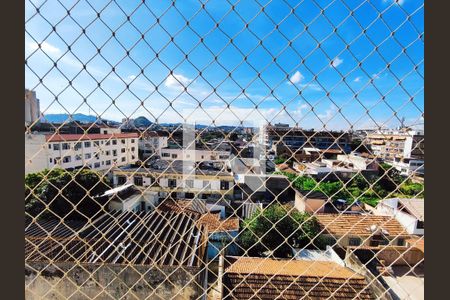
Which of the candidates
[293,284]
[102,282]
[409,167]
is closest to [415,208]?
[293,284]

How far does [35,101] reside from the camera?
35.4 inches

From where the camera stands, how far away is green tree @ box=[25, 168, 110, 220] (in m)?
1.00

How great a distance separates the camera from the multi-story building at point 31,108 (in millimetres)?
856

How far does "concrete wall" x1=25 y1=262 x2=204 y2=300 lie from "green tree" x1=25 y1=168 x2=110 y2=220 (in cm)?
30

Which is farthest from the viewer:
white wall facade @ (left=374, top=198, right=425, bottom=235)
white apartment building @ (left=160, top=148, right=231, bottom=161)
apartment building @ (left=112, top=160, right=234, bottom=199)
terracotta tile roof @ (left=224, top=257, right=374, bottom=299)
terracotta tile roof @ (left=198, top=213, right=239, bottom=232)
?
white wall facade @ (left=374, top=198, right=425, bottom=235)

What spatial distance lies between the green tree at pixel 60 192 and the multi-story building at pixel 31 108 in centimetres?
18

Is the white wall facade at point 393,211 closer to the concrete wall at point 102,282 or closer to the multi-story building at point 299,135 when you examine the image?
the concrete wall at point 102,282

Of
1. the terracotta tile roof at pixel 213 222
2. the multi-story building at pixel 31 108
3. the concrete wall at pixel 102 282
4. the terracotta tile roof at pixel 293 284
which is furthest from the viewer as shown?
the terracotta tile roof at pixel 293 284

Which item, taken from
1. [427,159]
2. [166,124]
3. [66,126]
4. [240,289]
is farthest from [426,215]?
[240,289]

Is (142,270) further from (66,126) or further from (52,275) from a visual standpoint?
(66,126)

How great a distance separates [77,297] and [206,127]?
1.04 meters

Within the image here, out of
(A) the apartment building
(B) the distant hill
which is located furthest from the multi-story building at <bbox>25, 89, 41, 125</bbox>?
(A) the apartment building

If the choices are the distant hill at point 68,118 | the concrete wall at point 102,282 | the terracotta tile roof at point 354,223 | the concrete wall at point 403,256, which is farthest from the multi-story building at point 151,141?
the terracotta tile roof at point 354,223

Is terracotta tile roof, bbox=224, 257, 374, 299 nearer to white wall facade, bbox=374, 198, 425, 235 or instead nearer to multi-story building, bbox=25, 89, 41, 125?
multi-story building, bbox=25, 89, 41, 125
